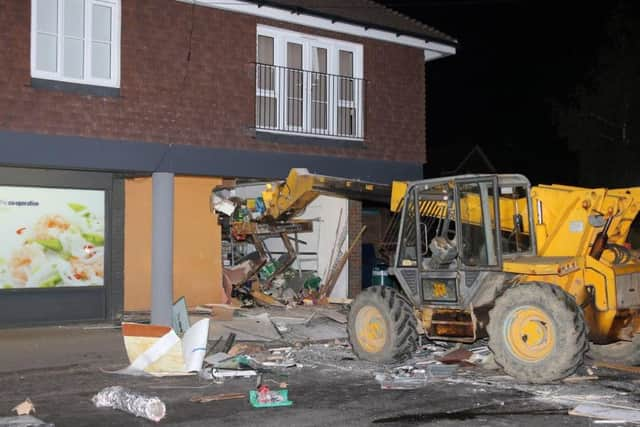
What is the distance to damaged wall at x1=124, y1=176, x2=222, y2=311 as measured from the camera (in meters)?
18.2

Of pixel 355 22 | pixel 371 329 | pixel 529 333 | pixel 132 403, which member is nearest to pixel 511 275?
pixel 529 333

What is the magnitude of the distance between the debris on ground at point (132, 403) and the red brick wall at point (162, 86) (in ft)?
19.1

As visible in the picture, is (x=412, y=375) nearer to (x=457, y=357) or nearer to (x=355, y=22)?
(x=457, y=357)

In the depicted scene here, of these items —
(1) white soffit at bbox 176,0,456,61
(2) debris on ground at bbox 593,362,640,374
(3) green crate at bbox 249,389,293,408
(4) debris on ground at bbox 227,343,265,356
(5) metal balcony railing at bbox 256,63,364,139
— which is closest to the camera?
(3) green crate at bbox 249,389,293,408

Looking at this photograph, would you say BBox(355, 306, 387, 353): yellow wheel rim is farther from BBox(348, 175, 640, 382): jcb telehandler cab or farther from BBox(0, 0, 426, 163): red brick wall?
BBox(0, 0, 426, 163): red brick wall

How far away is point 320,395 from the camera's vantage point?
977cm

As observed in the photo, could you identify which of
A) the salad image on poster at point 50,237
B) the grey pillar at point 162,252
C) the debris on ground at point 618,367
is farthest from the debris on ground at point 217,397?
the salad image on poster at point 50,237

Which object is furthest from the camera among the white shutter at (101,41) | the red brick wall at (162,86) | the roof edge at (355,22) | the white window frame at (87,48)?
the roof edge at (355,22)

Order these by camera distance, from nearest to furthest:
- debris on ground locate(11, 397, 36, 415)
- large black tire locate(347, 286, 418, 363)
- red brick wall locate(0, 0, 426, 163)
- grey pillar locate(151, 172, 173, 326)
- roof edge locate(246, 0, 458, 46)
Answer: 1. debris on ground locate(11, 397, 36, 415)
2. large black tire locate(347, 286, 418, 363)
3. red brick wall locate(0, 0, 426, 163)
4. grey pillar locate(151, 172, 173, 326)
5. roof edge locate(246, 0, 458, 46)

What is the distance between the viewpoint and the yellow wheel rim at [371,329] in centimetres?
1202

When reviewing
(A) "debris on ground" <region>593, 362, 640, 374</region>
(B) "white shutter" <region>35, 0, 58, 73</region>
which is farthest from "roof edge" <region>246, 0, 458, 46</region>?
(A) "debris on ground" <region>593, 362, 640, 374</region>

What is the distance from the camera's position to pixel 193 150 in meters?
15.0

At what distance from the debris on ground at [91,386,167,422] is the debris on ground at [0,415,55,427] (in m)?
0.86

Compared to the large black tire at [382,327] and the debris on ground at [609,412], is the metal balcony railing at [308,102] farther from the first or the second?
the debris on ground at [609,412]
